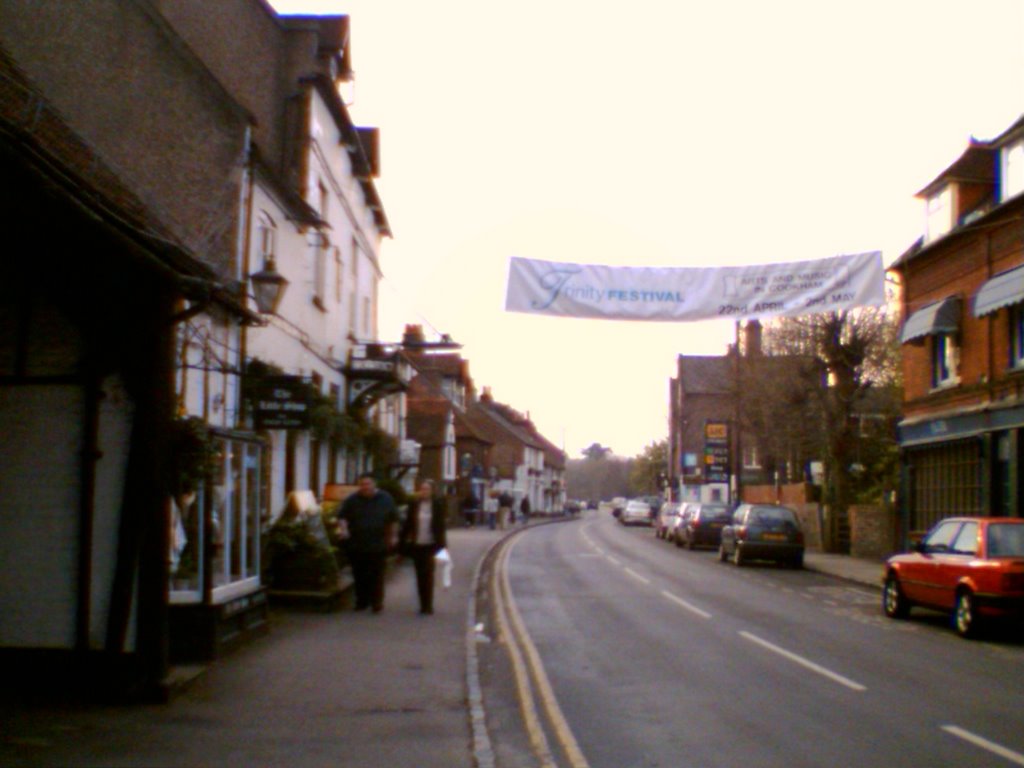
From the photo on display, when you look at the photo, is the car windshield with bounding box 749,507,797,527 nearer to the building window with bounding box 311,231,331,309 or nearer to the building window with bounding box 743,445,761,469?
the building window with bounding box 311,231,331,309

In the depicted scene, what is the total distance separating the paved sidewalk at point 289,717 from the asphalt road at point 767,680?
1122mm

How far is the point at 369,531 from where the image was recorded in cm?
1545

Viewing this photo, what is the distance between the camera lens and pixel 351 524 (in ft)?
50.9

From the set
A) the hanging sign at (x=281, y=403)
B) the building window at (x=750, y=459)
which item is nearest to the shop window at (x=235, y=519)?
the hanging sign at (x=281, y=403)

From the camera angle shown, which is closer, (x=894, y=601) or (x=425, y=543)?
(x=425, y=543)

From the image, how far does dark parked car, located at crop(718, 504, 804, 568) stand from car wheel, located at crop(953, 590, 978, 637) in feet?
47.6

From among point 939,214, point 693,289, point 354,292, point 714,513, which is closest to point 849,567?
point 714,513

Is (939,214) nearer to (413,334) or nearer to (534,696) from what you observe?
(413,334)

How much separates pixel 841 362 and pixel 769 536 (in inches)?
329

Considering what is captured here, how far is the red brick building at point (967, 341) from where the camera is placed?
2327 cm

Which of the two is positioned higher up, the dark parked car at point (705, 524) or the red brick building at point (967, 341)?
the red brick building at point (967, 341)

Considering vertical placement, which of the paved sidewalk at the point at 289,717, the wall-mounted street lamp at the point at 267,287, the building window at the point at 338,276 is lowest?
the paved sidewalk at the point at 289,717

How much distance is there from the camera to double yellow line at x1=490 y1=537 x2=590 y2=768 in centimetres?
802

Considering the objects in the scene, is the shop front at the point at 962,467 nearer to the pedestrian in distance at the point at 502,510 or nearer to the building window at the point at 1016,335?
the building window at the point at 1016,335
